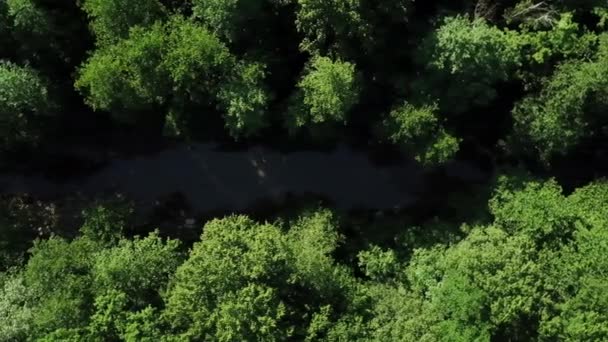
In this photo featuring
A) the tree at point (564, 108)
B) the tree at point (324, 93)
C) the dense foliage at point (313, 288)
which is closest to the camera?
the dense foliage at point (313, 288)

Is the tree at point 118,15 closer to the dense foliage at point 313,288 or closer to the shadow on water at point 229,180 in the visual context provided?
the shadow on water at point 229,180

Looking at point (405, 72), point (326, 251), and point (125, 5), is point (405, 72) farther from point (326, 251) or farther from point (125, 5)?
point (125, 5)

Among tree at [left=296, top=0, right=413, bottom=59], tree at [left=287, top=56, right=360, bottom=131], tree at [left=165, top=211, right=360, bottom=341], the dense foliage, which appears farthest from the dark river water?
Result: tree at [left=296, top=0, right=413, bottom=59]

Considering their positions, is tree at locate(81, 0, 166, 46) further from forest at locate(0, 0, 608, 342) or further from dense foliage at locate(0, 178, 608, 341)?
dense foliage at locate(0, 178, 608, 341)

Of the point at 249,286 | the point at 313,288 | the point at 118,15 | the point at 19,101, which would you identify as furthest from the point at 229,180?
the point at 19,101

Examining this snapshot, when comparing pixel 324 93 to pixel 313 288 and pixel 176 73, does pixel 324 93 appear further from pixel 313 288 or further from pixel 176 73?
pixel 313 288

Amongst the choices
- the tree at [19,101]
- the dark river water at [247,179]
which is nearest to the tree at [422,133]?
the dark river water at [247,179]

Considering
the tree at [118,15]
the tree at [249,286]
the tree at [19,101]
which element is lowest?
the tree at [249,286]

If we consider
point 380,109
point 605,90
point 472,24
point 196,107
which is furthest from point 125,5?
point 605,90
